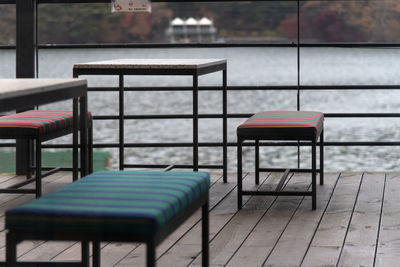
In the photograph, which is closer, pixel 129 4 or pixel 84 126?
pixel 84 126

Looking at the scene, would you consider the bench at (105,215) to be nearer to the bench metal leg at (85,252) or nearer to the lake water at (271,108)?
the bench metal leg at (85,252)

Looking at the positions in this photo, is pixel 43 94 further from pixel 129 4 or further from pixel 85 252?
pixel 129 4

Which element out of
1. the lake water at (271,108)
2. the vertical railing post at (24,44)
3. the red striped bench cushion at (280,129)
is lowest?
the lake water at (271,108)

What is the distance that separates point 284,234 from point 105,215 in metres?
1.56

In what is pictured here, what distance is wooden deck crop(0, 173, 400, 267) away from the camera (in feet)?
8.57

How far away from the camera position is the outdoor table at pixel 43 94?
1596mm

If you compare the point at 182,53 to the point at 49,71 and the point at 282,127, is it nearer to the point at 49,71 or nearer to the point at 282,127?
the point at 49,71

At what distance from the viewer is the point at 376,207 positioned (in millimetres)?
3492

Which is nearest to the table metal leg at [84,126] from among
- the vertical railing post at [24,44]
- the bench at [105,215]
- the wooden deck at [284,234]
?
the bench at [105,215]

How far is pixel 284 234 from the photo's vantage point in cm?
299

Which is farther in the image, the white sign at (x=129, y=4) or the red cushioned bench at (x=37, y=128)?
the white sign at (x=129, y=4)

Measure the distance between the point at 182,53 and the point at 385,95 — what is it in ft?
101

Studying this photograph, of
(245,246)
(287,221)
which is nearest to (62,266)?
(245,246)

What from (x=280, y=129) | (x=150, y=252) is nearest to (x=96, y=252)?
(x=150, y=252)
